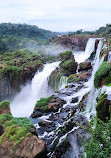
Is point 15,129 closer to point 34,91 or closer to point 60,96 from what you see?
point 60,96

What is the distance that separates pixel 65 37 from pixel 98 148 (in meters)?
36.2

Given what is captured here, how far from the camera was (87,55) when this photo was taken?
26.2m

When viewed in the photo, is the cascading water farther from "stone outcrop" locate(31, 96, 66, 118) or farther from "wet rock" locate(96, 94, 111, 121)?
"wet rock" locate(96, 94, 111, 121)

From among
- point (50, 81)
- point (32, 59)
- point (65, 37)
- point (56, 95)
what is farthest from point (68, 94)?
point (65, 37)

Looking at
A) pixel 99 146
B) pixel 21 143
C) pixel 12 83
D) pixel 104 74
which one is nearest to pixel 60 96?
pixel 104 74

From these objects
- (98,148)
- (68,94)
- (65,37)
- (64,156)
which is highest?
(65,37)

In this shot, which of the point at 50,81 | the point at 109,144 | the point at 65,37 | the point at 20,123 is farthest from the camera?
the point at 65,37

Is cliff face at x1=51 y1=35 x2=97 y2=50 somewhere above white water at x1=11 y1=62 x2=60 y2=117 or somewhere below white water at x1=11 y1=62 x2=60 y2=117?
above

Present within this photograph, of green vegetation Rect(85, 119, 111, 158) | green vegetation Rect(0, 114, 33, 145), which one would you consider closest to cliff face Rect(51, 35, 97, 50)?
green vegetation Rect(0, 114, 33, 145)

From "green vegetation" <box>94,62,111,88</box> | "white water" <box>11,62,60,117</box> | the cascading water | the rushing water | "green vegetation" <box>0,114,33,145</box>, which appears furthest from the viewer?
"white water" <box>11,62,60,117</box>

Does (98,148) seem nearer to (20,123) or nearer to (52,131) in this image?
(20,123)

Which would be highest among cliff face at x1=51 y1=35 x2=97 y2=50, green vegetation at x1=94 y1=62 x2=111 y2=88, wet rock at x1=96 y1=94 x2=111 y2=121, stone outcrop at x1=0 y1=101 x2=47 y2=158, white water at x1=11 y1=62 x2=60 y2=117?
cliff face at x1=51 y1=35 x2=97 y2=50

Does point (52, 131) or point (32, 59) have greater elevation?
point (32, 59)

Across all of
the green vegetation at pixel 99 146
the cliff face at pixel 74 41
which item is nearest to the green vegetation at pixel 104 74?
the green vegetation at pixel 99 146
